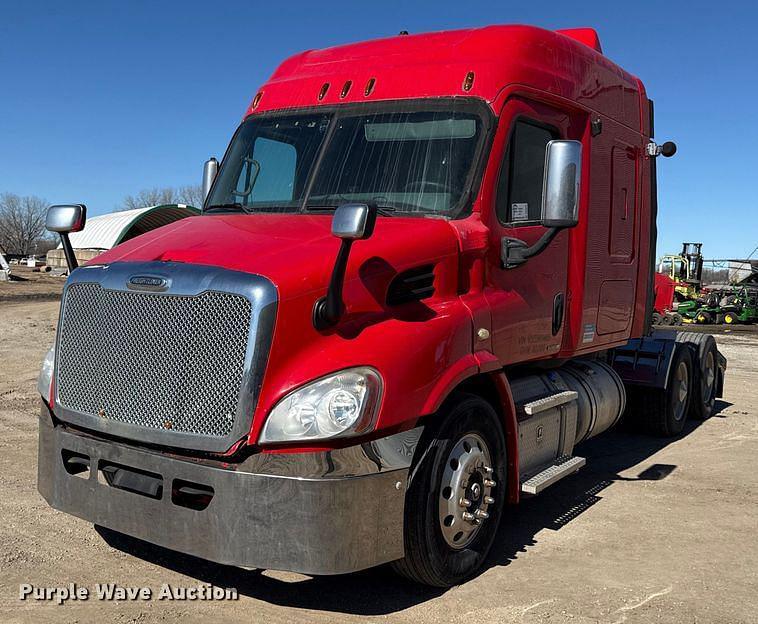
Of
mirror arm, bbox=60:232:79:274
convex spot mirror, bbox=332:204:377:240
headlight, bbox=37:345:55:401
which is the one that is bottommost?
headlight, bbox=37:345:55:401

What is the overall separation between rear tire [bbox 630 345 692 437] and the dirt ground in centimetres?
167

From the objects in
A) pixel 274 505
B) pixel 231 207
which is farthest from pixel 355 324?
Result: pixel 231 207

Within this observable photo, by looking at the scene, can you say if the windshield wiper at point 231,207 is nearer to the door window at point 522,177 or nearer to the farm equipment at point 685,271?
the door window at point 522,177

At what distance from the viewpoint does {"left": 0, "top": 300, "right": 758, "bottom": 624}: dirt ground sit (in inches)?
161

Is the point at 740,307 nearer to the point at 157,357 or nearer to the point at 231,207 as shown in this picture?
the point at 231,207

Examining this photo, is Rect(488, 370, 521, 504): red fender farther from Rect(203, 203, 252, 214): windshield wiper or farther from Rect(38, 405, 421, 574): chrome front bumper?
Rect(203, 203, 252, 214): windshield wiper

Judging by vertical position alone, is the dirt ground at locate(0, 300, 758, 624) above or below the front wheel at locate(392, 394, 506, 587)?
below

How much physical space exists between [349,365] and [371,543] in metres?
0.85

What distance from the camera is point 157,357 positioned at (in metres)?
3.96

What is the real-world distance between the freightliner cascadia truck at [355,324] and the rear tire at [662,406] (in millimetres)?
2728

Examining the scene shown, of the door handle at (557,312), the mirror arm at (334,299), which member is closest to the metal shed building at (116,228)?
the door handle at (557,312)

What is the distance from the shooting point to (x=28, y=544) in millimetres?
4859

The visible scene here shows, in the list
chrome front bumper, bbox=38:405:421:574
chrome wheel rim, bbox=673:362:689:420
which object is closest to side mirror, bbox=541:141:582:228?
chrome front bumper, bbox=38:405:421:574

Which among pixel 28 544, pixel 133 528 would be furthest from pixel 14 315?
pixel 133 528
